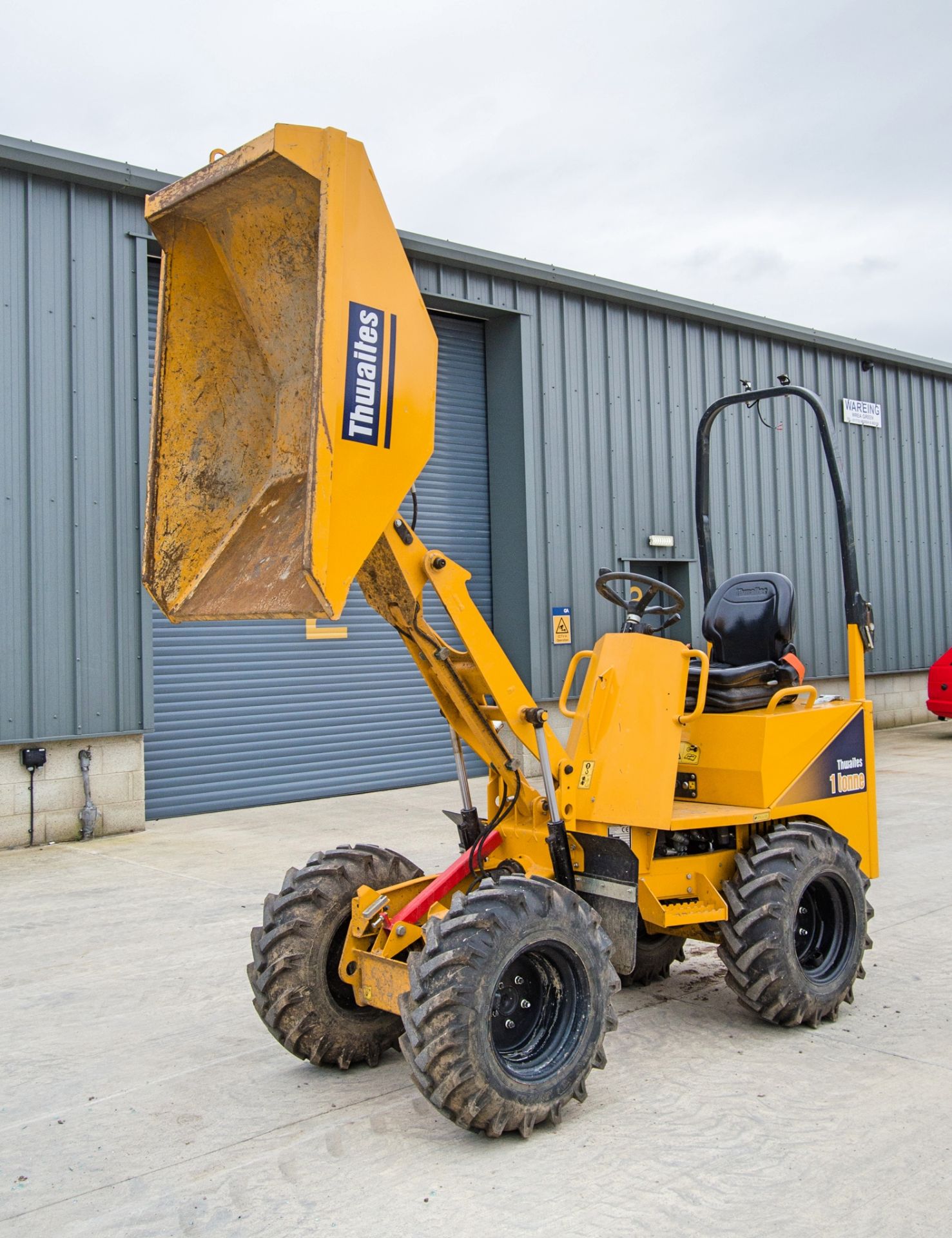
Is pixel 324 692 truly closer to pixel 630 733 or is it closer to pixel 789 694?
pixel 789 694

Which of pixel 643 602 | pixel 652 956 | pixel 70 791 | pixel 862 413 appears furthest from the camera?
pixel 862 413

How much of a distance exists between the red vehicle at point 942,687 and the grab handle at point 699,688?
1300 centimetres

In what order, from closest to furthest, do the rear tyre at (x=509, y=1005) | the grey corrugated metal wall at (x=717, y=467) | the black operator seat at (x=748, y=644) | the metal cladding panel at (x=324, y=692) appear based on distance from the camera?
the rear tyre at (x=509, y=1005) < the black operator seat at (x=748, y=644) < the metal cladding panel at (x=324, y=692) < the grey corrugated metal wall at (x=717, y=467)

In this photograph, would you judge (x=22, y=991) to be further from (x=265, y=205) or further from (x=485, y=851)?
(x=265, y=205)

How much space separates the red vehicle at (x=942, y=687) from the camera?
1672cm

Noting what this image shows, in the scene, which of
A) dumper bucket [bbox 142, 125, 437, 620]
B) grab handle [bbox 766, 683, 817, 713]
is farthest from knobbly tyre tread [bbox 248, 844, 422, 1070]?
grab handle [bbox 766, 683, 817, 713]

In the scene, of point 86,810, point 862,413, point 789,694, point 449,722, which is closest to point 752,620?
point 789,694

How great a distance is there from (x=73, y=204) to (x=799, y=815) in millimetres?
8540

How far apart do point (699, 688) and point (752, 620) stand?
768mm

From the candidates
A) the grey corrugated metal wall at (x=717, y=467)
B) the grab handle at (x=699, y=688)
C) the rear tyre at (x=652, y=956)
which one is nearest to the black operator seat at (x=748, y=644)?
the grab handle at (x=699, y=688)

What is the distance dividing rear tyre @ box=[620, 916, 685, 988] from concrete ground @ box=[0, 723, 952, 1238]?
0.32 feet

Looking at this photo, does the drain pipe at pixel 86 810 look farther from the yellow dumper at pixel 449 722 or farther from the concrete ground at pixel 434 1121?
the yellow dumper at pixel 449 722

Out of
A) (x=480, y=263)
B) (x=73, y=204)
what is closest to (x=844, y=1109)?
(x=73, y=204)

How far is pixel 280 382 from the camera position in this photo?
417cm
